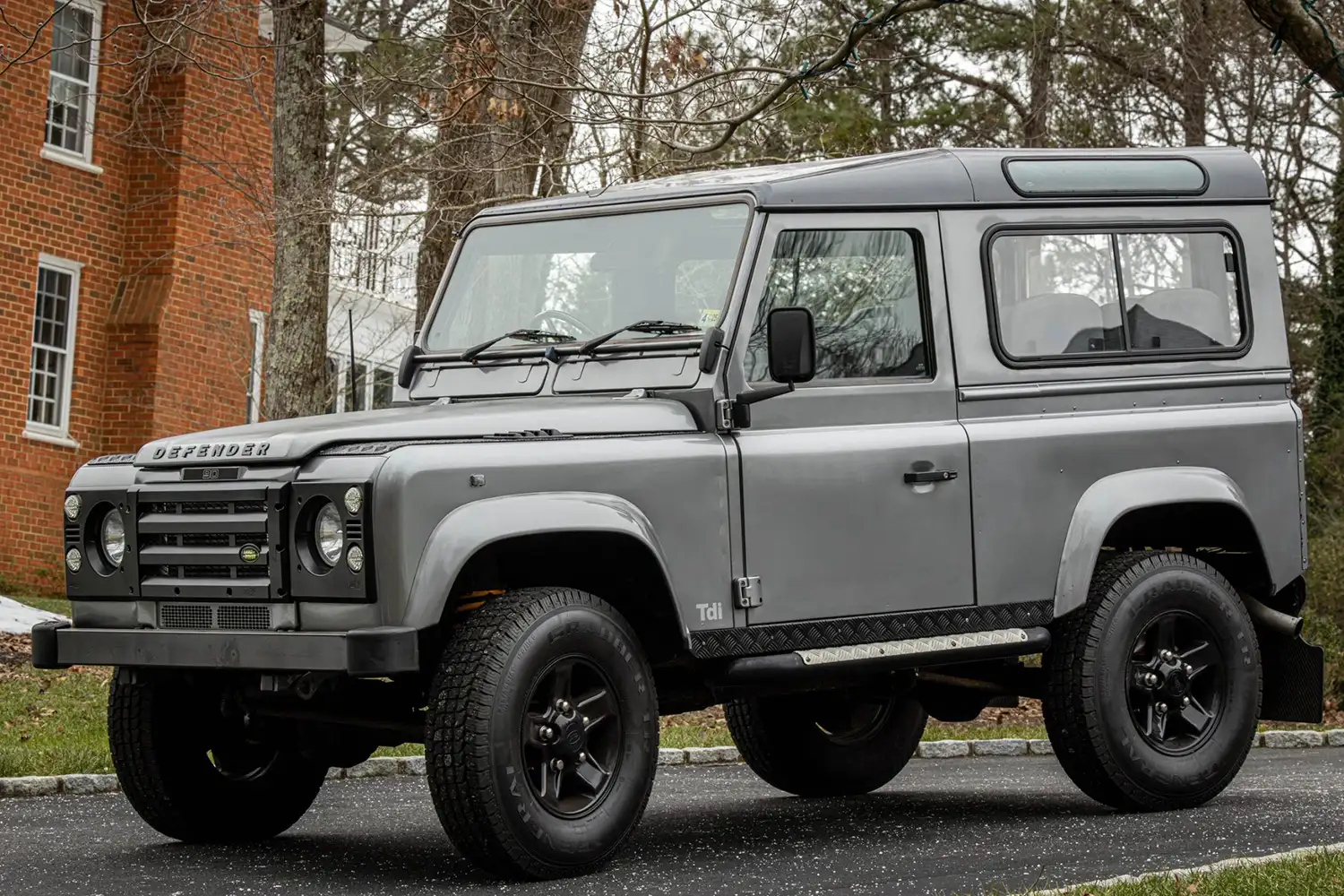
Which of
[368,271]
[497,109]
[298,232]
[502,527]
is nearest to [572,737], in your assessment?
[502,527]

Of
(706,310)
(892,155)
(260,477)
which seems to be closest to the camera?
(260,477)

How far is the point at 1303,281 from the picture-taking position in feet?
83.8

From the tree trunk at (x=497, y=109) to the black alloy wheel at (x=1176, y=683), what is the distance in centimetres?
731

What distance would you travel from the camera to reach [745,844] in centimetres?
827

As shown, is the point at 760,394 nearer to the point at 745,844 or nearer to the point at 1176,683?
the point at 745,844

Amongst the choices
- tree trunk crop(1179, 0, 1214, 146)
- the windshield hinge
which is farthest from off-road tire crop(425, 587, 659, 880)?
tree trunk crop(1179, 0, 1214, 146)

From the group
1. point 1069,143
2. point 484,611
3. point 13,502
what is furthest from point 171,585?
point 1069,143

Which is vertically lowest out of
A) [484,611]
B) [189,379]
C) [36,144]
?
[484,611]

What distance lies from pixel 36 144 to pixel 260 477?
60.1 feet

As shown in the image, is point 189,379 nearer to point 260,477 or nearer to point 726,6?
point 726,6

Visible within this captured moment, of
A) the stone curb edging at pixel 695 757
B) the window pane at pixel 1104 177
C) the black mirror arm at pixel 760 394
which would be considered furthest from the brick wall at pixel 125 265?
the black mirror arm at pixel 760 394

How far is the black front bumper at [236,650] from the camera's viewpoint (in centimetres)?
648

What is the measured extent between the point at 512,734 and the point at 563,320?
2.16m

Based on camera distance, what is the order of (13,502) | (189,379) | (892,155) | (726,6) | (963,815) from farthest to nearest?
(189,379) < (13,502) < (726,6) < (963,815) < (892,155)
